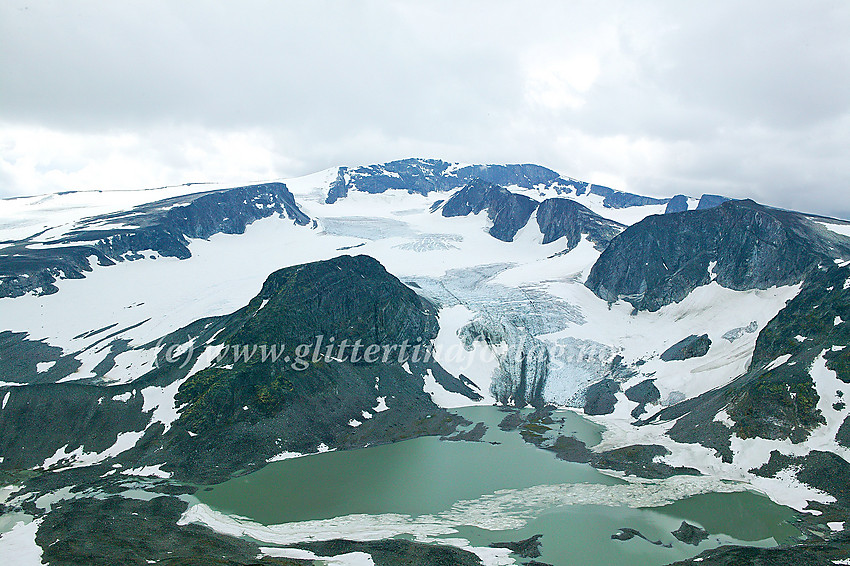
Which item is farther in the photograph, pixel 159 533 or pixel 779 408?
pixel 779 408

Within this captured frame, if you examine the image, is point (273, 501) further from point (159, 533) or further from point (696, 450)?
point (696, 450)

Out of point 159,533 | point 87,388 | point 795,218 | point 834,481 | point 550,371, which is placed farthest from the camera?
point 795,218

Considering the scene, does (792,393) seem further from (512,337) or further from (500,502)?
(512,337)

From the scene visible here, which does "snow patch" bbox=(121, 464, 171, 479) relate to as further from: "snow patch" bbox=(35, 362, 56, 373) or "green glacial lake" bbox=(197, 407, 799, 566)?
"snow patch" bbox=(35, 362, 56, 373)

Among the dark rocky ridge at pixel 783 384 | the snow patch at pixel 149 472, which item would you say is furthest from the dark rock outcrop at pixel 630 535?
the snow patch at pixel 149 472

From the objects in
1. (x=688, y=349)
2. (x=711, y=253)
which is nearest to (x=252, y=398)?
(x=688, y=349)

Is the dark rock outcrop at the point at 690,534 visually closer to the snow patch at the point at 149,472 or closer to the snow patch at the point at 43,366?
the snow patch at the point at 149,472

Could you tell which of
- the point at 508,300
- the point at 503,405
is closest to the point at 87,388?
the point at 503,405
